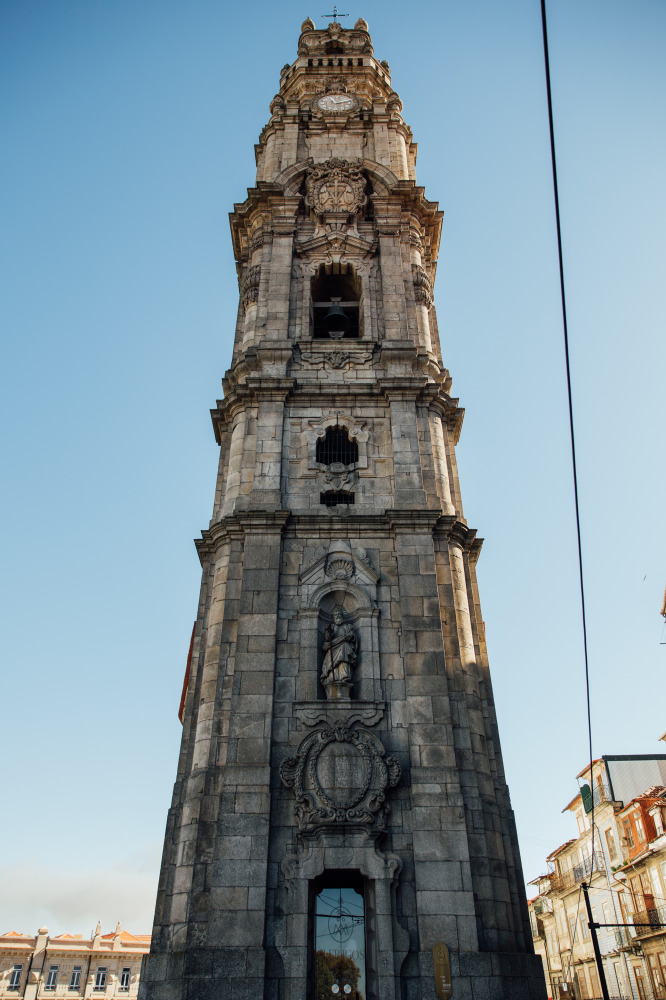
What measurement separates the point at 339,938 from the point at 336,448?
12.1m

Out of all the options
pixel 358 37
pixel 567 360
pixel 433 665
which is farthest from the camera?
pixel 358 37

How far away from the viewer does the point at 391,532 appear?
754 inches

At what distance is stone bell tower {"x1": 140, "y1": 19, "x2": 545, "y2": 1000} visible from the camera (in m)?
14.0

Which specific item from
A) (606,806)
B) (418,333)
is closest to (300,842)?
(418,333)

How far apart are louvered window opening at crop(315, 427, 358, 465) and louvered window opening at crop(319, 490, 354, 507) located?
1068 mm

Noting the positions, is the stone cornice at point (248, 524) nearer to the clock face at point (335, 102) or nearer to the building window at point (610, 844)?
the clock face at point (335, 102)

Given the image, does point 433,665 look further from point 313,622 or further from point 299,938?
point 299,938

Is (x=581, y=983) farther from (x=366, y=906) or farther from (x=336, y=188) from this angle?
(x=336, y=188)

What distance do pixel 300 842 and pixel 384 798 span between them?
1883 mm

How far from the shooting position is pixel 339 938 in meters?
14.5

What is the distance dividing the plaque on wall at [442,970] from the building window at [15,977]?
5637cm

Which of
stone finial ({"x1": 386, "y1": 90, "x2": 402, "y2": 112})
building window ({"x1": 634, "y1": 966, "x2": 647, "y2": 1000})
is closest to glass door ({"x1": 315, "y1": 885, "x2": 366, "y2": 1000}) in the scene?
building window ({"x1": 634, "y1": 966, "x2": 647, "y2": 1000})

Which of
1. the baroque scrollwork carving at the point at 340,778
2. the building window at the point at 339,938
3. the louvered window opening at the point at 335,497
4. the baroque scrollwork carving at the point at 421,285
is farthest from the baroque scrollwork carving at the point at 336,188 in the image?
the building window at the point at 339,938

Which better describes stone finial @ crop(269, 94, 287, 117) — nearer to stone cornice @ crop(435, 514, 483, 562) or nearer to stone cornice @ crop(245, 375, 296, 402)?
stone cornice @ crop(245, 375, 296, 402)
